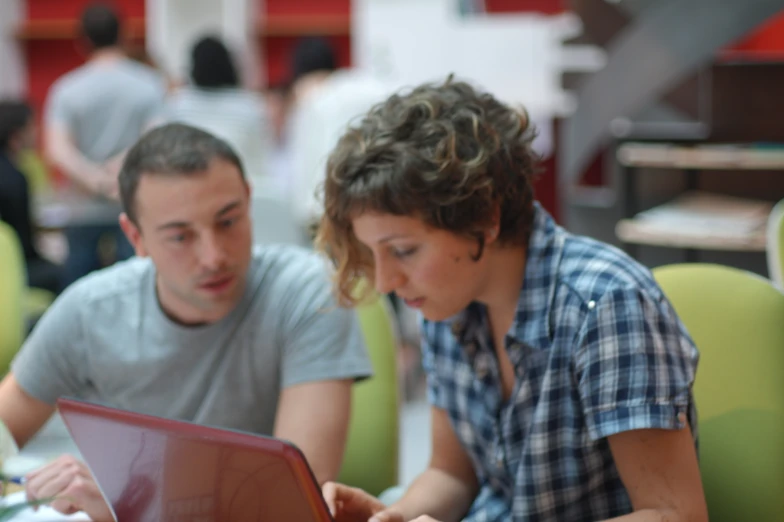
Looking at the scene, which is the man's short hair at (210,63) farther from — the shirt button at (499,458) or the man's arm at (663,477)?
the man's arm at (663,477)

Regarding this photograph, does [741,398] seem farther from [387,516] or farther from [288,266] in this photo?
→ [288,266]

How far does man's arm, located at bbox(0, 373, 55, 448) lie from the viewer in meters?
1.52

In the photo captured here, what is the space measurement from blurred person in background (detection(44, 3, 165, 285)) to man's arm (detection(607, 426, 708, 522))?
3.20 metres

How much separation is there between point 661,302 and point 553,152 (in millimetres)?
4464

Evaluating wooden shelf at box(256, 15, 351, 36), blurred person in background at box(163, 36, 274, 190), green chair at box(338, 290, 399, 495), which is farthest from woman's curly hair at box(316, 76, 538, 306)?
wooden shelf at box(256, 15, 351, 36)

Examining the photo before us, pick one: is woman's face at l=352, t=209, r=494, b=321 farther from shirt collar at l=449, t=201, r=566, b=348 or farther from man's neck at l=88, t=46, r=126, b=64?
man's neck at l=88, t=46, r=126, b=64

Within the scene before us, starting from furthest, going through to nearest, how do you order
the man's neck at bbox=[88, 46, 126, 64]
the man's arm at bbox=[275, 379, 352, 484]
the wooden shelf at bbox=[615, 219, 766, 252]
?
the man's neck at bbox=[88, 46, 126, 64] < the wooden shelf at bbox=[615, 219, 766, 252] < the man's arm at bbox=[275, 379, 352, 484]

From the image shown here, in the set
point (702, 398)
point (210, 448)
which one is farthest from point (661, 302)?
point (210, 448)

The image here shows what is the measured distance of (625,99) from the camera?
3568 mm

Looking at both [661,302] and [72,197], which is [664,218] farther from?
[72,197]

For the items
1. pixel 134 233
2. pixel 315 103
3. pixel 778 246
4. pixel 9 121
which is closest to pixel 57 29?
pixel 9 121

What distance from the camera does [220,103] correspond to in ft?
12.1

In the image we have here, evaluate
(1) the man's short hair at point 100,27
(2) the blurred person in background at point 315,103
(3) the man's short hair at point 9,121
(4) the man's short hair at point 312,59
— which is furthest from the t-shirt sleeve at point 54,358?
(3) the man's short hair at point 9,121

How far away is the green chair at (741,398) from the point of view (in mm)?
1282
